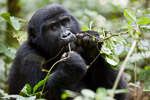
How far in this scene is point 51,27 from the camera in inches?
137

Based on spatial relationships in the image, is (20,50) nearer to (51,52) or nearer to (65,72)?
(51,52)

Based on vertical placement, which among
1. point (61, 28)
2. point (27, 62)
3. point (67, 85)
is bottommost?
point (67, 85)

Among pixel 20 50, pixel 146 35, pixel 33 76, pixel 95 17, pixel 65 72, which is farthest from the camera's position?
pixel 146 35

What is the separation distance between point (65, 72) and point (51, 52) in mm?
640

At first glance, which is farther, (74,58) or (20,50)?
(20,50)

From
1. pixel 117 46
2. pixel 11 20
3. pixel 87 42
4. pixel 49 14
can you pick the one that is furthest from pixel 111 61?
pixel 11 20

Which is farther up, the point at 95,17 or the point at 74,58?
the point at 95,17

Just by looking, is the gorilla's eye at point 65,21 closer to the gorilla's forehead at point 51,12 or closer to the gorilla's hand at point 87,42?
the gorilla's forehead at point 51,12

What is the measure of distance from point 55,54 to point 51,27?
0.42 m

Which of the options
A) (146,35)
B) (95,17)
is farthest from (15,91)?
(146,35)

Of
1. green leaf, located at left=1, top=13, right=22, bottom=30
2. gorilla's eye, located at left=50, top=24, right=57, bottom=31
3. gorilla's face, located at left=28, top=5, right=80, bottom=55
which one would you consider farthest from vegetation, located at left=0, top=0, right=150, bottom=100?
A: gorilla's eye, located at left=50, top=24, right=57, bottom=31

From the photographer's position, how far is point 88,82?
147 inches

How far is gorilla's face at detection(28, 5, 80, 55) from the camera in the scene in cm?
342

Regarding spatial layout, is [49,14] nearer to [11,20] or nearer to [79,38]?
[11,20]
